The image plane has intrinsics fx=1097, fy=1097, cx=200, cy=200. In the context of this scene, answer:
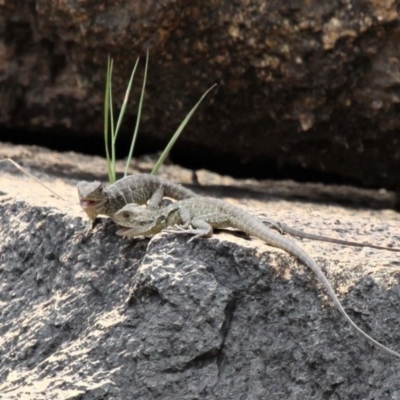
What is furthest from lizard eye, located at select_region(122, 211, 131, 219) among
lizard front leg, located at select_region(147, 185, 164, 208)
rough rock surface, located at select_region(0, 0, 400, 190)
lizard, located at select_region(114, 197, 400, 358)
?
rough rock surface, located at select_region(0, 0, 400, 190)

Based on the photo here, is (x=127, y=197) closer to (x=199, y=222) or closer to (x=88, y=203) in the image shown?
(x=88, y=203)

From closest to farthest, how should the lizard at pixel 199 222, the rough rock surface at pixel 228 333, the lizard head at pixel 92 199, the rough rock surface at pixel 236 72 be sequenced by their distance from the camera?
the rough rock surface at pixel 228 333 < the lizard at pixel 199 222 < the lizard head at pixel 92 199 < the rough rock surface at pixel 236 72

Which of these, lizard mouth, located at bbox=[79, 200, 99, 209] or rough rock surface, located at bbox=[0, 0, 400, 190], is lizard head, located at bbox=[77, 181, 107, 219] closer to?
lizard mouth, located at bbox=[79, 200, 99, 209]

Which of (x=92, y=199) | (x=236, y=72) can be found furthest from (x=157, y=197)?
(x=236, y=72)

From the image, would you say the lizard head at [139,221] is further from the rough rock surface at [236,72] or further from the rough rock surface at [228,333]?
the rough rock surface at [236,72]

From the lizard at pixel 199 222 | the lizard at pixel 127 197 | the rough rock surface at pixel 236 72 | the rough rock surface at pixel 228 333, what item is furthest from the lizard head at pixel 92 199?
the rough rock surface at pixel 236 72

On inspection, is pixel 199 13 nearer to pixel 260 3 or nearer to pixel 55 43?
pixel 260 3

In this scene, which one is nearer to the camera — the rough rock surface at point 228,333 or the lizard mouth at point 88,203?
the rough rock surface at point 228,333
